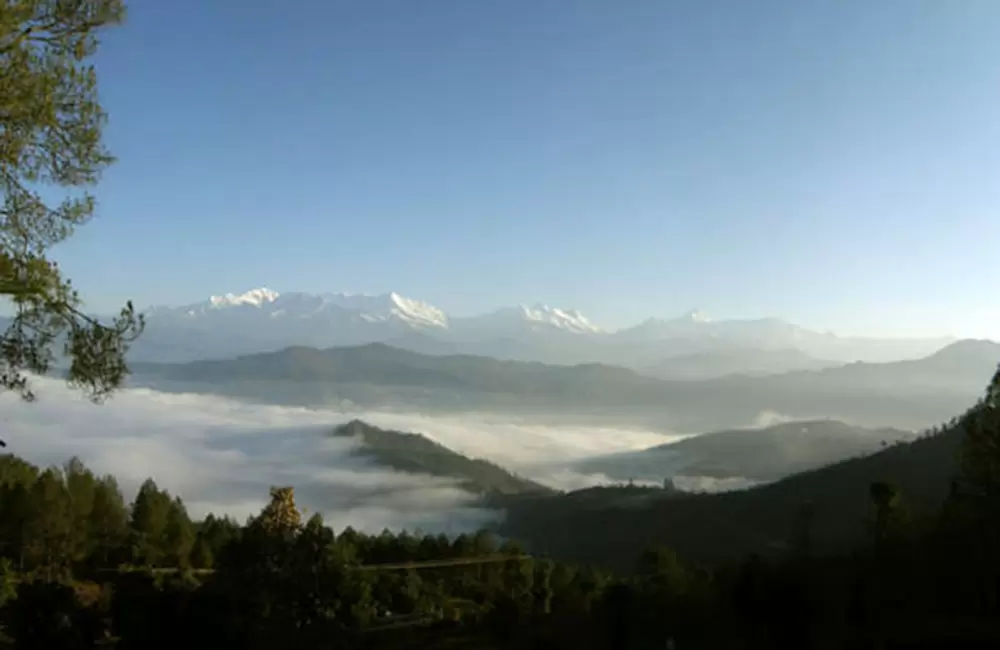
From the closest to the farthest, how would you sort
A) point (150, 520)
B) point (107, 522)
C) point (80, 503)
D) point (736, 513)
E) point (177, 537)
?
point (177, 537), point (150, 520), point (80, 503), point (107, 522), point (736, 513)

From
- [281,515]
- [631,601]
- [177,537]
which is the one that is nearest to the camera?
[631,601]

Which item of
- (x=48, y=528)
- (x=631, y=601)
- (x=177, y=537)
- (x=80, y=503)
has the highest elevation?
(x=80, y=503)

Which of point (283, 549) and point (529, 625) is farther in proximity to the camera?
point (529, 625)

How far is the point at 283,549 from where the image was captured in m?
8.80

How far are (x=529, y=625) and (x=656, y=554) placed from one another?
1681 centimetres

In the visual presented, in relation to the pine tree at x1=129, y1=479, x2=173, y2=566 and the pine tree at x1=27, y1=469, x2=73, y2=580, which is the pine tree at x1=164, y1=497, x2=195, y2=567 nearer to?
the pine tree at x1=129, y1=479, x2=173, y2=566

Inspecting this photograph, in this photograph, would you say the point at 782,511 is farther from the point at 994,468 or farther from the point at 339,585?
the point at 339,585

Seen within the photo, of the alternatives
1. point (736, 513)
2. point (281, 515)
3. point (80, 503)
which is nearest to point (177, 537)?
point (80, 503)

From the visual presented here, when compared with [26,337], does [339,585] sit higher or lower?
lower

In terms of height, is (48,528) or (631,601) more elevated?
(48,528)

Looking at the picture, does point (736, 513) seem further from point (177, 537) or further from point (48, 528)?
point (48, 528)

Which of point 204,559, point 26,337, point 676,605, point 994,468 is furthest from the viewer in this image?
point 204,559

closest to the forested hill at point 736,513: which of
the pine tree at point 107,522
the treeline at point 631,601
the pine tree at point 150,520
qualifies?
the pine tree at point 150,520

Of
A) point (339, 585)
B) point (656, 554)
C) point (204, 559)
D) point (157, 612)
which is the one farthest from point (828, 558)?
point (204, 559)
